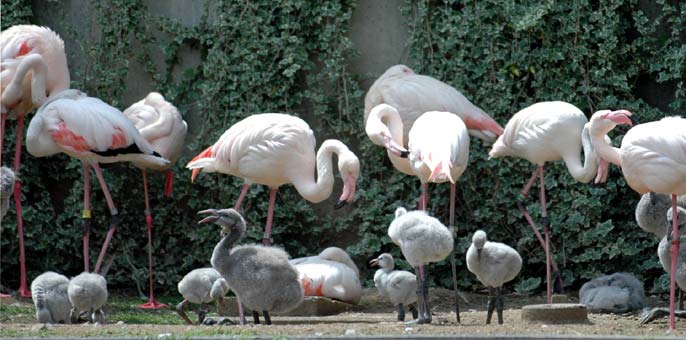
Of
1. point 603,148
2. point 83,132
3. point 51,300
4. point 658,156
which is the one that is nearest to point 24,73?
point 83,132

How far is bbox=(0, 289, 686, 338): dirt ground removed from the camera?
605cm

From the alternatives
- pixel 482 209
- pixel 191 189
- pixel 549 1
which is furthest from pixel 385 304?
pixel 549 1

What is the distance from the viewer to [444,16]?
10.5 m

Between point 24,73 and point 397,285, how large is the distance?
3989mm

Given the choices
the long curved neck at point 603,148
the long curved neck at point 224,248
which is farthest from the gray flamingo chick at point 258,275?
the long curved neck at point 603,148

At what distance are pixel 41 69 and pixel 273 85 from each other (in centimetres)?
208

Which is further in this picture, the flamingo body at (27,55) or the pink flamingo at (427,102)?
the flamingo body at (27,55)

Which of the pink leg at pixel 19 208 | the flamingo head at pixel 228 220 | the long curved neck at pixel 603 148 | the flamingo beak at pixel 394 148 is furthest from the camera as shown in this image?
the pink leg at pixel 19 208

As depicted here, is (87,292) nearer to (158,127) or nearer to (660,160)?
(158,127)

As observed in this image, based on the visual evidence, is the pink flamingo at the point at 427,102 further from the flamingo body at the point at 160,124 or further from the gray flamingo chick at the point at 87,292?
the gray flamingo chick at the point at 87,292

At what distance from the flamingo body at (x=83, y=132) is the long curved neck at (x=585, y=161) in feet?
11.1

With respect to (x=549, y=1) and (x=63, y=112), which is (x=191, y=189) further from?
(x=549, y=1)

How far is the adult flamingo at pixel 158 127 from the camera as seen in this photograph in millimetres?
10016

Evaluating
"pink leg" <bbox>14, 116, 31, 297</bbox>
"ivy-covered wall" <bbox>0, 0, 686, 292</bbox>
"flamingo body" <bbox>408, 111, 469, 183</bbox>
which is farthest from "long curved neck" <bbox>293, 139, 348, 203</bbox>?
"pink leg" <bbox>14, 116, 31, 297</bbox>
